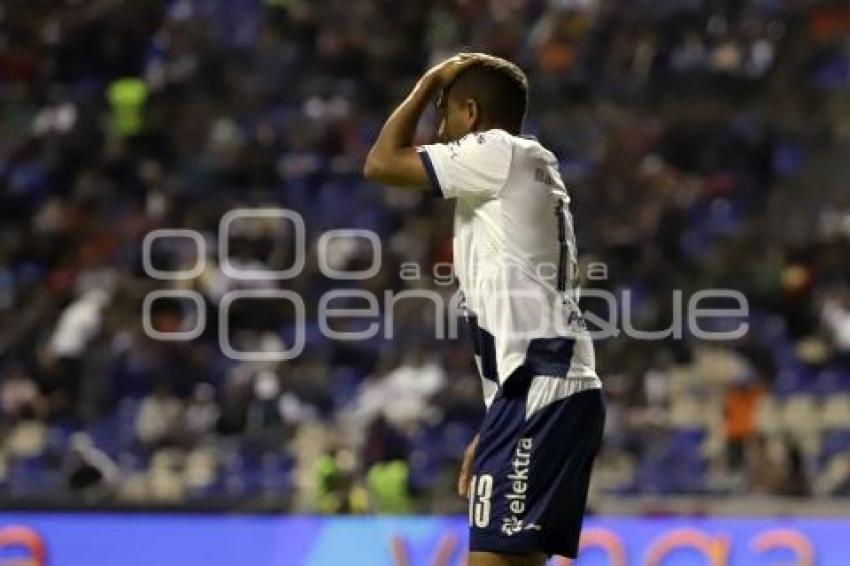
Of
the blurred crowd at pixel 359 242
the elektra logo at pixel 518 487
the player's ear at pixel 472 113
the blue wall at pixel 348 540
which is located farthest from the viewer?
the blurred crowd at pixel 359 242

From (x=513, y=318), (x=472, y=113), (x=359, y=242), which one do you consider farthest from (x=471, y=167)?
(x=359, y=242)

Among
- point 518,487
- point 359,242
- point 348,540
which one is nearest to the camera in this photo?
point 518,487

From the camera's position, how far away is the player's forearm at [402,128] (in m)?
4.18

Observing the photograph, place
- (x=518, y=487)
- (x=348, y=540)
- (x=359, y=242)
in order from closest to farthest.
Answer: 1. (x=518, y=487)
2. (x=348, y=540)
3. (x=359, y=242)

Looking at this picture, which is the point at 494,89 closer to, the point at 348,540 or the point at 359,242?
the point at 348,540

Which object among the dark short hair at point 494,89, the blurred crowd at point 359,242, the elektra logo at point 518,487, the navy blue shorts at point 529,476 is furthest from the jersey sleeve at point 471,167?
the blurred crowd at point 359,242

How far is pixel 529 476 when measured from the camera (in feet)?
13.5

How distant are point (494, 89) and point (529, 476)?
94 centimetres

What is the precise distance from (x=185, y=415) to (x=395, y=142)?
6.78m

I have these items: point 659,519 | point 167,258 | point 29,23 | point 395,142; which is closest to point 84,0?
point 29,23

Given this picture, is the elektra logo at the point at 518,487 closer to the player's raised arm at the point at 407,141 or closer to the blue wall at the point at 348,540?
the player's raised arm at the point at 407,141

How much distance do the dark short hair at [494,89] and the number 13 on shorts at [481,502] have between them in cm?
86

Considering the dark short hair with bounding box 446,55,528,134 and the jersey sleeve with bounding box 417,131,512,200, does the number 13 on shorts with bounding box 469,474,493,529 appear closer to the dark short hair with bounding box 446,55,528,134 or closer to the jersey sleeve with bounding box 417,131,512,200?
the jersey sleeve with bounding box 417,131,512,200

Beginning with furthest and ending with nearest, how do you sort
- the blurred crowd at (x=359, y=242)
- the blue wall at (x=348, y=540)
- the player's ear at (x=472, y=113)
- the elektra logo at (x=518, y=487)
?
the blurred crowd at (x=359, y=242)
the blue wall at (x=348, y=540)
the player's ear at (x=472, y=113)
the elektra logo at (x=518, y=487)
